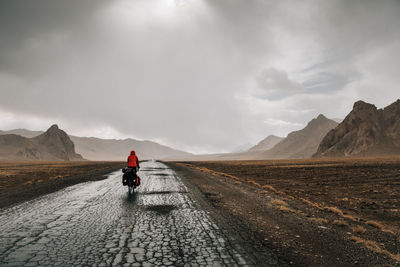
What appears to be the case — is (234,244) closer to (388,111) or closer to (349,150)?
(349,150)

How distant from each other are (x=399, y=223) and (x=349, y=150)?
12168cm

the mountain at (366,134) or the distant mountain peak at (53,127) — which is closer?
the mountain at (366,134)

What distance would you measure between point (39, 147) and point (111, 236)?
7569 inches

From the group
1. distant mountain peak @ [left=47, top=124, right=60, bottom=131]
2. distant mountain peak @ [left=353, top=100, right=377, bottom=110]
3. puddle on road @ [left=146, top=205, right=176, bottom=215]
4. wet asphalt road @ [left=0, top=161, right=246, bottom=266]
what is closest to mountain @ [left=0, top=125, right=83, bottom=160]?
Result: distant mountain peak @ [left=47, top=124, right=60, bottom=131]

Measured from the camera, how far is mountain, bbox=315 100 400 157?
10706 centimetres

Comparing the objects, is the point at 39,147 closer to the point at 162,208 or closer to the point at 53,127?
the point at 53,127

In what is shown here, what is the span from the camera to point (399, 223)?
8750 mm

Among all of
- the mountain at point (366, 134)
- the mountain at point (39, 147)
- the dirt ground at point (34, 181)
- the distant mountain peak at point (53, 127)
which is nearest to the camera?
the dirt ground at point (34, 181)

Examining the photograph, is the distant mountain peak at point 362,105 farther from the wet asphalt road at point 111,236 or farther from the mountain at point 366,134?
the wet asphalt road at point 111,236

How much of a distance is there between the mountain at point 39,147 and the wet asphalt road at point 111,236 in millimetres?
173157

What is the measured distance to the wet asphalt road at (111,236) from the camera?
4.39 meters

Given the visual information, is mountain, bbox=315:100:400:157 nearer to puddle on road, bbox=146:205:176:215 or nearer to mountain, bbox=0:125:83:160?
puddle on road, bbox=146:205:176:215

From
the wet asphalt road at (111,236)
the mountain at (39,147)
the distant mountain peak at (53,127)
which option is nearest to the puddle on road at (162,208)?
the wet asphalt road at (111,236)

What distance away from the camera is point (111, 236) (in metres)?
5.69
